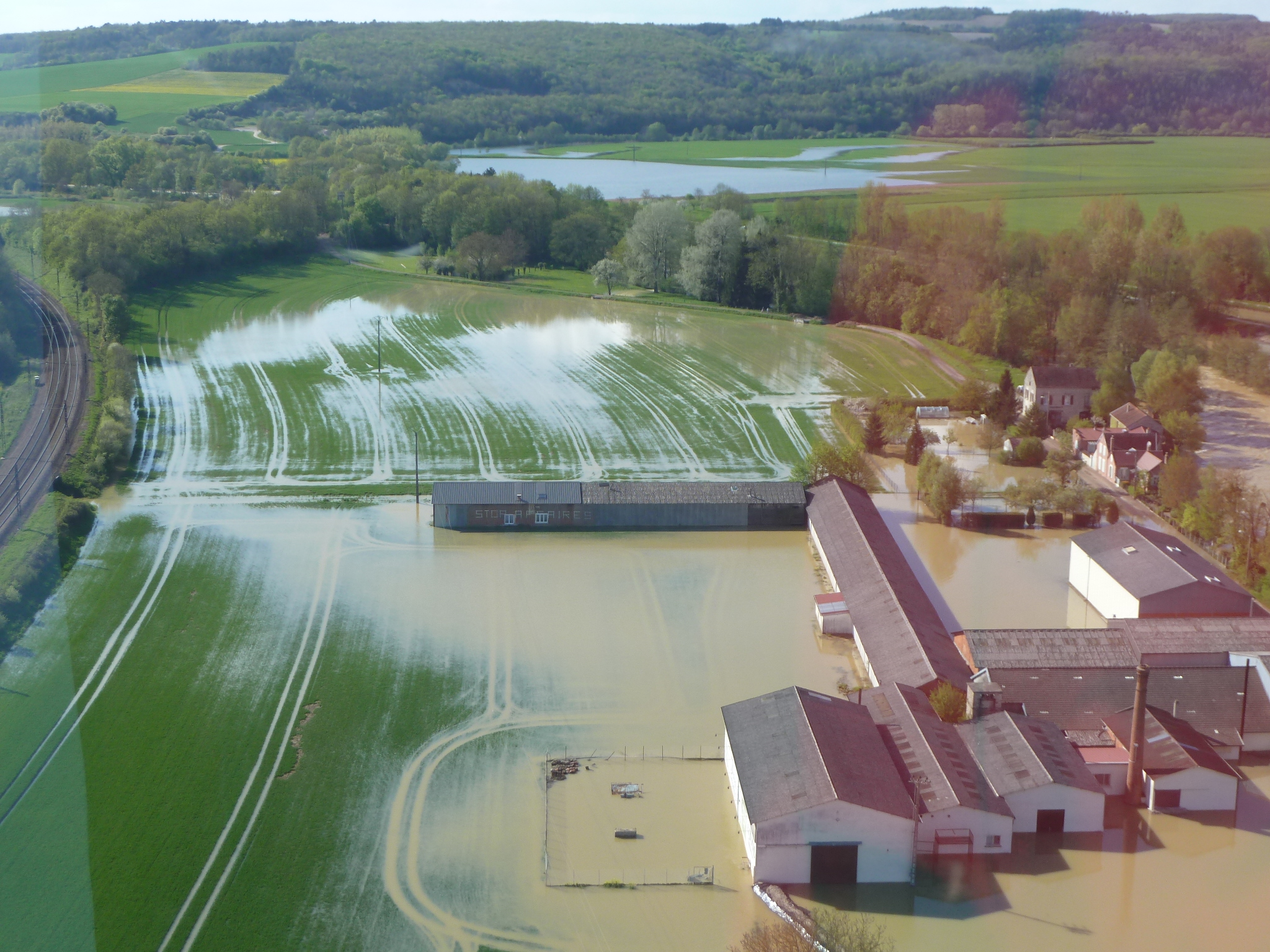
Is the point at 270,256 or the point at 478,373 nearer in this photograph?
the point at 478,373

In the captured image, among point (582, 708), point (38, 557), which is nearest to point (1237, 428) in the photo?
point (582, 708)

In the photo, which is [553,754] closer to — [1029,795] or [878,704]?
[878,704]

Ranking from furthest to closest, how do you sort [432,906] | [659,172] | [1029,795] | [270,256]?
[659,172] → [270,256] → [1029,795] → [432,906]

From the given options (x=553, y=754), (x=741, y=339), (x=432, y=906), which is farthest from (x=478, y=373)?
(x=432, y=906)

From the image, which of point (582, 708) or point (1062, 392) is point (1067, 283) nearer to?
point (1062, 392)

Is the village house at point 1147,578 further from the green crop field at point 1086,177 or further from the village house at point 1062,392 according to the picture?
the green crop field at point 1086,177

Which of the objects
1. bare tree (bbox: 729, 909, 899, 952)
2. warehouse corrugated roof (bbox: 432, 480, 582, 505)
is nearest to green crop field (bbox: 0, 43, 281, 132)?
warehouse corrugated roof (bbox: 432, 480, 582, 505)
